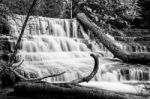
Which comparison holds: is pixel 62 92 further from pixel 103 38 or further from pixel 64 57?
pixel 64 57

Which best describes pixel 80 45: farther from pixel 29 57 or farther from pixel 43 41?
pixel 29 57

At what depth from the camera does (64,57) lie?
51.7 ft

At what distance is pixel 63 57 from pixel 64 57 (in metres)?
0.05

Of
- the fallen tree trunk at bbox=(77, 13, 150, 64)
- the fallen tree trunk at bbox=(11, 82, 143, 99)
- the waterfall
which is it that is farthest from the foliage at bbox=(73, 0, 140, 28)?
the waterfall

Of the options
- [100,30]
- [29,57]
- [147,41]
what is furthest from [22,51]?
[100,30]

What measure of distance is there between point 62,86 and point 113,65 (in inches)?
330

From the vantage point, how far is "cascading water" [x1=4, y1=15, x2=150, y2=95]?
1228 centimetres

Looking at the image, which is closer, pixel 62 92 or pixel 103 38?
pixel 103 38

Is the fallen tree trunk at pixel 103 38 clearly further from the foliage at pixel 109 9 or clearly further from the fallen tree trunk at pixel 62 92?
the fallen tree trunk at pixel 62 92

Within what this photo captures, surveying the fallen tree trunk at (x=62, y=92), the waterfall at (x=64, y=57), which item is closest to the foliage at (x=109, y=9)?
the fallen tree trunk at (x=62, y=92)

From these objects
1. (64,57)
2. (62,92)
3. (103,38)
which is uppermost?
(103,38)

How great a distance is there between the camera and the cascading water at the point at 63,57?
12.3 m

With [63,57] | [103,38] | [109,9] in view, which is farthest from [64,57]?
[109,9]

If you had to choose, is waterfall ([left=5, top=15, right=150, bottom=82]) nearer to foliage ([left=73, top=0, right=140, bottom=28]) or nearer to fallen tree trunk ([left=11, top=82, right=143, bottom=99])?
fallen tree trunk ([left=11, top=82, right=143, bottom=99])
